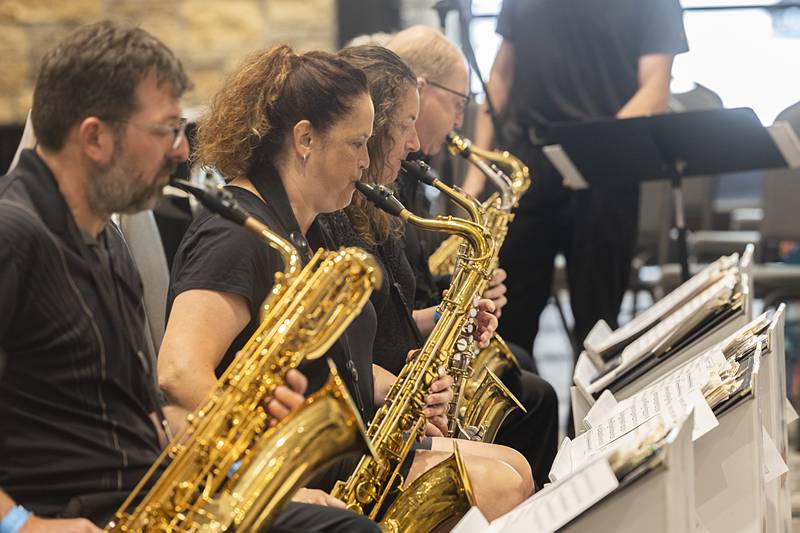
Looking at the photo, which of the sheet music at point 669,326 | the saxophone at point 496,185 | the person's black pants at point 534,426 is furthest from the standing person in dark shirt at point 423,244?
the sheet music at point 669,326

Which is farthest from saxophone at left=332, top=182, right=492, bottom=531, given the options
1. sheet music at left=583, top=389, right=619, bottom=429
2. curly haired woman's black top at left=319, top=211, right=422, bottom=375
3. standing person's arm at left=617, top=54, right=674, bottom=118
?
standing person's arm at left=617, top=54, right=674, bottom=118

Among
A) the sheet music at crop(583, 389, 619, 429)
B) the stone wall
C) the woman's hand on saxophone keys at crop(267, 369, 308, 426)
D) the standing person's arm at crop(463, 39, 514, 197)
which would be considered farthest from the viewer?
the stone wall

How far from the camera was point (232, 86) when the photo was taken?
2512 millimetres

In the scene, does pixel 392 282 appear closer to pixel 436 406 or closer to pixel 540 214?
pixel 436 406

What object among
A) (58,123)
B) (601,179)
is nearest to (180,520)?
(58,123)

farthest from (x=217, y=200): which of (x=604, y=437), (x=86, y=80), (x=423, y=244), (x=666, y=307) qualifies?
(x=666, y=307)

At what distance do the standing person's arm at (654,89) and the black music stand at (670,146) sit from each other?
333mm

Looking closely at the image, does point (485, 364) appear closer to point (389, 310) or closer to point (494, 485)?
point (389, 310)

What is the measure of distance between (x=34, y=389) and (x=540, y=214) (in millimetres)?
2970

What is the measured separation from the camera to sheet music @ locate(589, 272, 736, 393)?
306cm

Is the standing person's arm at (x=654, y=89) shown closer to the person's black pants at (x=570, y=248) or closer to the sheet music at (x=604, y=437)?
the person's black pants at (x=570, y=248)

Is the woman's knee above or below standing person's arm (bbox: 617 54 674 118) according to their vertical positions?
below

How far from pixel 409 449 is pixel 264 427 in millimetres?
720

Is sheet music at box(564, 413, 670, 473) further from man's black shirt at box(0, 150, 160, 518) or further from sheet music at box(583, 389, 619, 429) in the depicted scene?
man's black shirt at box(0, 150, 160, 518)
